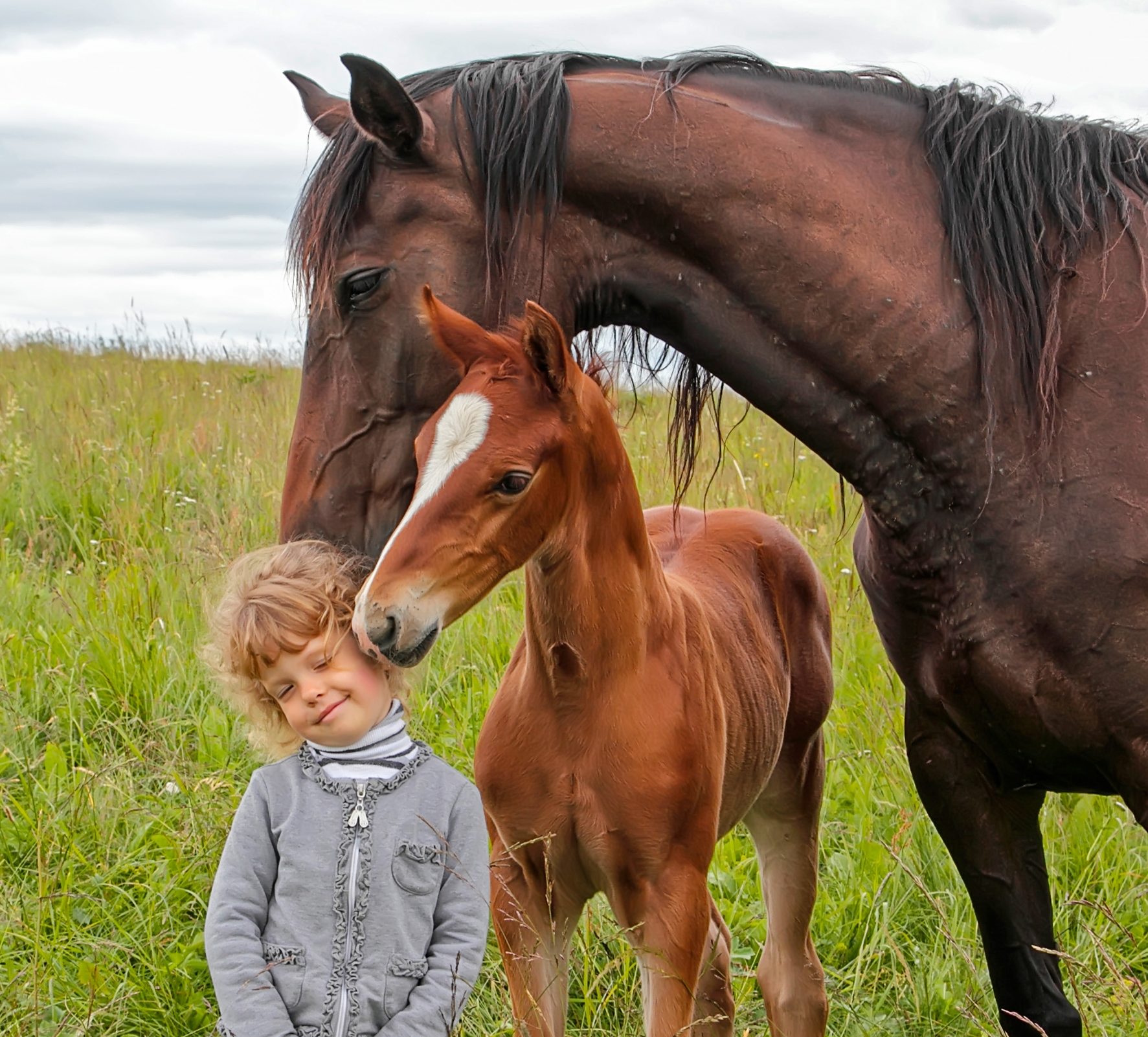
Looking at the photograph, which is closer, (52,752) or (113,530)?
(52,752)

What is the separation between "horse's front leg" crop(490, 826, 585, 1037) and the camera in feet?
7.52

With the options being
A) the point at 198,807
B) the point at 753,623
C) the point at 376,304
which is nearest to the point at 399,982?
the point at 376,304

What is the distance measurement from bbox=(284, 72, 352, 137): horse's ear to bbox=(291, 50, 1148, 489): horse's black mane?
0.39 ft

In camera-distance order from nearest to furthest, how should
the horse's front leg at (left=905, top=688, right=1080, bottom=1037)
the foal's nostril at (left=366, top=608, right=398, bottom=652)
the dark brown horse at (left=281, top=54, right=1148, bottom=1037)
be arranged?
the foal's nostril at (left=366, top=608, right=398, bottom=652)
the dark brown horse at (left=281, top=54, right=1148, bottom=1037)
the horse's front leg at (left=905, top=688, right=1080, bottom=1037)

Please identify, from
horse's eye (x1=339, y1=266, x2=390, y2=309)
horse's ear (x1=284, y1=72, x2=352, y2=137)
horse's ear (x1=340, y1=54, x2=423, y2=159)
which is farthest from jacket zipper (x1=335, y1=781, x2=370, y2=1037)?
horse's ear (x1=284, y1=72, x2=352, y2=137)

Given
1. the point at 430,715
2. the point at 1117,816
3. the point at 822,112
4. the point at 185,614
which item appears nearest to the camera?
the point at 822,112

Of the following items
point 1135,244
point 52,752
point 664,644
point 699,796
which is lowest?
point 52,752

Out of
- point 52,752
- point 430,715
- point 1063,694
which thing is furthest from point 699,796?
point 52,752

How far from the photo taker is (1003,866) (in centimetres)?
247

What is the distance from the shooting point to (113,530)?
210 inches

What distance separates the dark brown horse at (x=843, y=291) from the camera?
2.05 metres

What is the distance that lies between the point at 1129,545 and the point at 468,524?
108 centimetres

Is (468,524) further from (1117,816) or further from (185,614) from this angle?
(185,614)

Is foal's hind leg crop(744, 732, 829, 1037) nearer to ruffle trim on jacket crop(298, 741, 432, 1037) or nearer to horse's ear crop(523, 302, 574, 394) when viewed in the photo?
ruffle trim on jacket crop(298, 741, 432, 1037)
